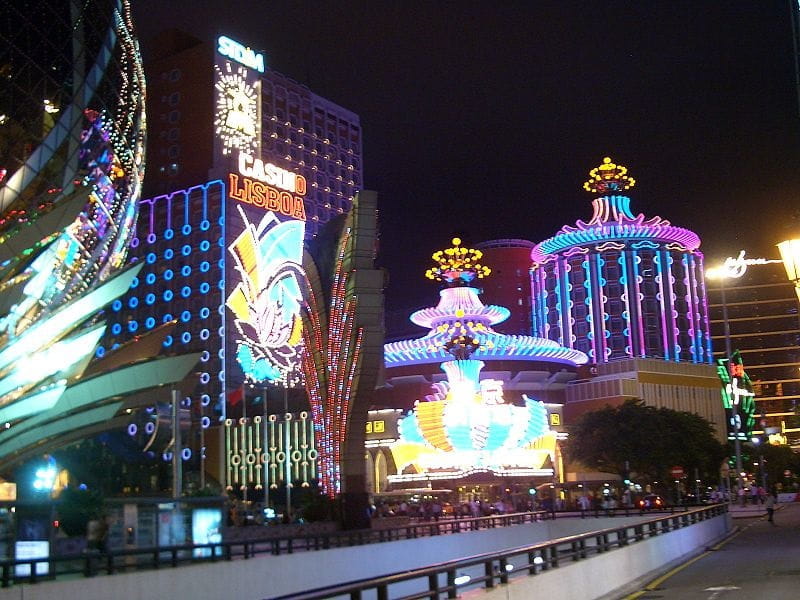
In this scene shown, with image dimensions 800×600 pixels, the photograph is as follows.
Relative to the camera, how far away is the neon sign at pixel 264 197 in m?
125

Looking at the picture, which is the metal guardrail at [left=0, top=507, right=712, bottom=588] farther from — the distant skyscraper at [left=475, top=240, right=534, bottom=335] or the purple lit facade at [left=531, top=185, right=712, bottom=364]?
the distant skyscraper at [left=475, top=240, right=534, bottom=335]

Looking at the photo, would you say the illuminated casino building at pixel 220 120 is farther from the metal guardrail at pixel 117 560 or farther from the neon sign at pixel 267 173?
the metal guardrail at pixel 117 560

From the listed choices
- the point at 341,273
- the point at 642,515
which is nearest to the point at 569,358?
the point at 642,515

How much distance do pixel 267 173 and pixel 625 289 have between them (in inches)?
1927

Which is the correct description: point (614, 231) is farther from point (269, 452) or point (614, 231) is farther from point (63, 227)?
point (63, 227)

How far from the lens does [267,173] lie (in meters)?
129

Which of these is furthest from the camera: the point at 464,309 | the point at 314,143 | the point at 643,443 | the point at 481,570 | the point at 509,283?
the point at 509,283

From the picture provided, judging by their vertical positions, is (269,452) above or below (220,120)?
below

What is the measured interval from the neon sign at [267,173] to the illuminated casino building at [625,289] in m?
36.6

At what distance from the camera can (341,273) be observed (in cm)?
4416

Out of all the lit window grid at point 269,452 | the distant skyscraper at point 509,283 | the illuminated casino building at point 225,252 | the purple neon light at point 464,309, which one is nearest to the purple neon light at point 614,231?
the distant skyscraper at point 509,283

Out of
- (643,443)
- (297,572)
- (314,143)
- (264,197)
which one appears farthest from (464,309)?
(297,572)

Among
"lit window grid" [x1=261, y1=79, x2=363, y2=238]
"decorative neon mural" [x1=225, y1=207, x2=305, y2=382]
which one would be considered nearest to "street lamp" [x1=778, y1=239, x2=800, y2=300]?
"decorative neon mural" [x1=225, y1=207, x2=305, y2=382]

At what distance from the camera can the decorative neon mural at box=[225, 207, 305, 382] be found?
118m
